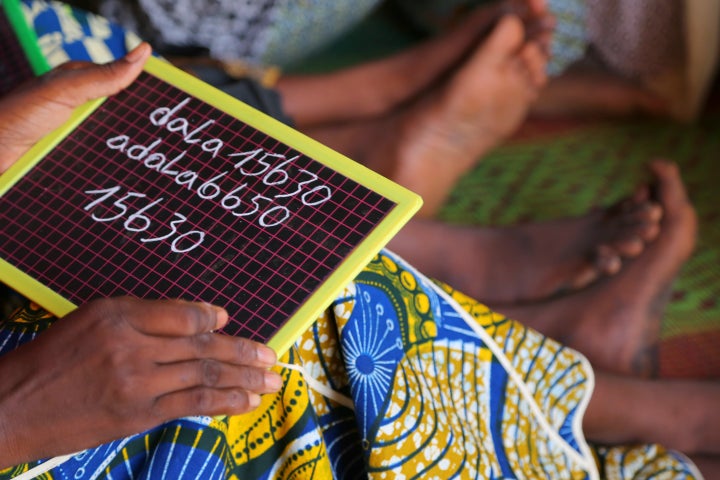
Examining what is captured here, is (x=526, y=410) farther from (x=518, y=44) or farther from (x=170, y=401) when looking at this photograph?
(x=518, y=44)

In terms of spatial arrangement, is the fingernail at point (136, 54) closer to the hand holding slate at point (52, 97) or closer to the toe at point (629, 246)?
the hand holding slate at point (52, 97)

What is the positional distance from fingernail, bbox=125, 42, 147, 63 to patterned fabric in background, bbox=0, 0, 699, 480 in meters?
0.22

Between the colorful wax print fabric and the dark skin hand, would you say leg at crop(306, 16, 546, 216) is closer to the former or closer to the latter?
the colorful wax print fabric

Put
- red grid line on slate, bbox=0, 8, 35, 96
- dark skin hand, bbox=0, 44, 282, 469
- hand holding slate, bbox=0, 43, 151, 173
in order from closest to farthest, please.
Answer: dark skin hand, bbox=0, 44, 282, 469
hand holding slate, bbox=0, 43, 151, 173
red grid line on slate, bbox=0, 8, 35, 96

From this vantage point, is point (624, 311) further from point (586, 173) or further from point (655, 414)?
point (586, 173)

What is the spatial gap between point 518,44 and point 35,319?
809mm

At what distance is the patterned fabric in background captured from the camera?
24.3 inches

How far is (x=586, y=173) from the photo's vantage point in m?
1.23

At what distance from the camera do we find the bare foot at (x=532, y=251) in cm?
104

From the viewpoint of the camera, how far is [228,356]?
1.81 ft

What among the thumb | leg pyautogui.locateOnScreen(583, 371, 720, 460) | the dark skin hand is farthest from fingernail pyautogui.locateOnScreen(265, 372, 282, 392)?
leg pyautogui.locateOnScreen(583, 371, 720, 460)

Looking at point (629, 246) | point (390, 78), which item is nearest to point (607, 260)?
point (629, 246)

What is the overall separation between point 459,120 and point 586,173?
0.21 meters

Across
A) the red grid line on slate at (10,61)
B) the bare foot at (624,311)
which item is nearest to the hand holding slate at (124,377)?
the red grid line on slate at (10,61)
